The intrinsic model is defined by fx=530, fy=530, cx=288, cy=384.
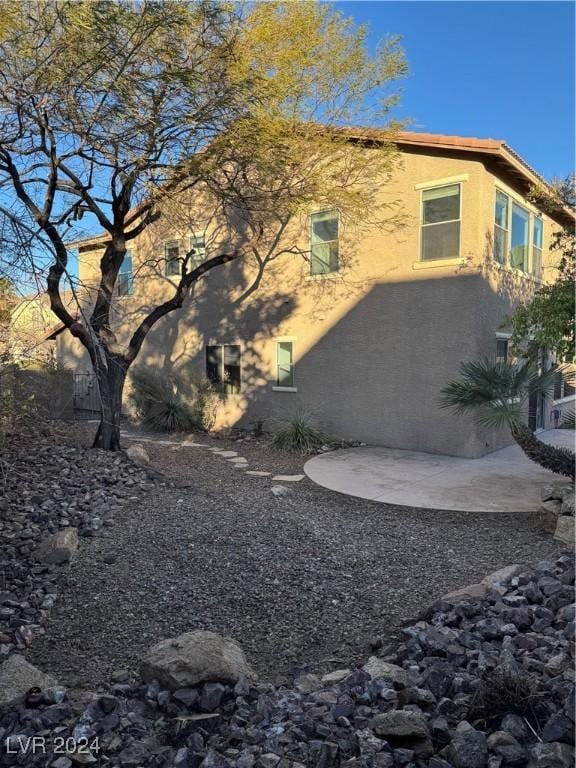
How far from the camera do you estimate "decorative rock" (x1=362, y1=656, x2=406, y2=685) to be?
2.91 m

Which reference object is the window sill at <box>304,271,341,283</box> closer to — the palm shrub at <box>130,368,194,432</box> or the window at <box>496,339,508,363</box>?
the window at <box>496,339,508,363</box>

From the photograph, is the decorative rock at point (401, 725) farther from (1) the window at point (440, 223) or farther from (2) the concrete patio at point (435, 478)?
(1) the window at point (440, 223)

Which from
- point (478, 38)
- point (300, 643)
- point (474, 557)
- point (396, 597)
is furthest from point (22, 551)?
point (478, 38)

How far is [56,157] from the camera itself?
6.75m

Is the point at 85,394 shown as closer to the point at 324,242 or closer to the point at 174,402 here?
the point at 174,402

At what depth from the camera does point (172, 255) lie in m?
15.7

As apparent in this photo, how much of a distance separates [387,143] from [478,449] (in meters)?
6.40

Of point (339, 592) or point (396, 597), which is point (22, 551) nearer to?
point (339, 592)

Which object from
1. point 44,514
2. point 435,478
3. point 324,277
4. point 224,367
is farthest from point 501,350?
point 44,514

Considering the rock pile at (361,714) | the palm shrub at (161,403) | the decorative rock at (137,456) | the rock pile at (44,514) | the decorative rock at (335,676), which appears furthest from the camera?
the palm shrub at (161,403)

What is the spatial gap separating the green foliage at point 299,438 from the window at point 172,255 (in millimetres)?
6609

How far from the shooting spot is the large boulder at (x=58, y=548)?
505 centimetres

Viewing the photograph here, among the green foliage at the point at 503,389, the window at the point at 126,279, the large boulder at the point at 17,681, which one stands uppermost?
the window at the point at 126,279

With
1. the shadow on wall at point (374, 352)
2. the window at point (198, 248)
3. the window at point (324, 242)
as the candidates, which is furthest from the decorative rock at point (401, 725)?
the window at point (198, 248)
